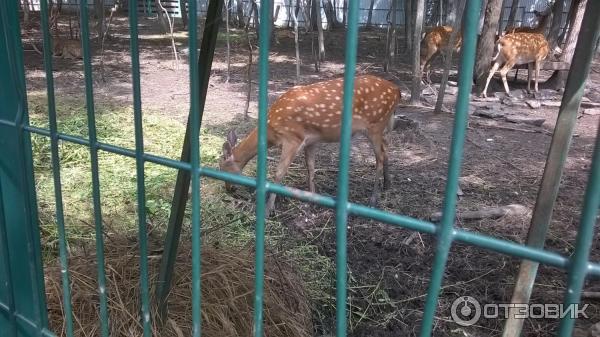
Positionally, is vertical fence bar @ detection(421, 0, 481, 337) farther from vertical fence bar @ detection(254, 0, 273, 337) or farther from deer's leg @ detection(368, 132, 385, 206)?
deer's leg @ detection(368, 132, 385, 206)

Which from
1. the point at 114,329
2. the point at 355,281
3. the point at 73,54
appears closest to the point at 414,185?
the point at 355,281

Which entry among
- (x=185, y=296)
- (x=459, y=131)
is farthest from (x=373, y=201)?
(x=459, y=131)

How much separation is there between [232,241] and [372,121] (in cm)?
199

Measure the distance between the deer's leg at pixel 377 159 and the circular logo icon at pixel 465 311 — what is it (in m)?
1.59

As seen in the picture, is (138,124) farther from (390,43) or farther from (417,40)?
(390,43)

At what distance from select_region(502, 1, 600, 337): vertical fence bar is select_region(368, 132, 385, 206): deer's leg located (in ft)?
7.93

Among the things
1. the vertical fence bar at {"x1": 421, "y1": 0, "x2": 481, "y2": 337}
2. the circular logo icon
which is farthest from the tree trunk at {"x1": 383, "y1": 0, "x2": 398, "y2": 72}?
the vertical fence bar at {"x1": 421, "y1": 0, "x2": 481, "y2": 337}

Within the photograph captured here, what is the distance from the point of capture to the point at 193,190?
131cm

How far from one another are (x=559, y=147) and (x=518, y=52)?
28.9 ft

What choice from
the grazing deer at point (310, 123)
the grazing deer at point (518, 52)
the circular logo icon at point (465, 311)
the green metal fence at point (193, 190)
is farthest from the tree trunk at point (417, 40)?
the green metal fence at point (193, 190)

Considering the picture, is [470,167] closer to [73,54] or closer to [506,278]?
[506,278]

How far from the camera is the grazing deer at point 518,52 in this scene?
963 centimetres

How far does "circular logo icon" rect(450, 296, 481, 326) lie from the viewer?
2715 millimetres

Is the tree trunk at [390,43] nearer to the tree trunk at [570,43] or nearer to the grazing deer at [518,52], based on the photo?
the grazing deer at [518,52]
